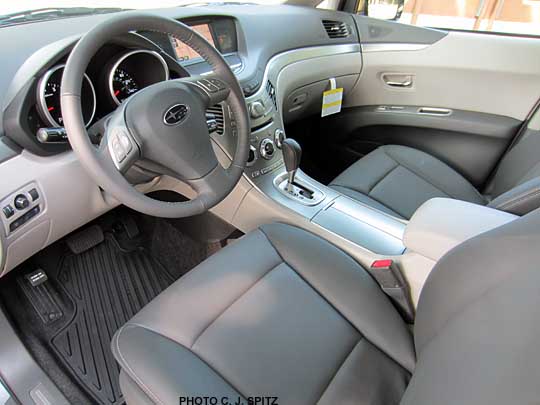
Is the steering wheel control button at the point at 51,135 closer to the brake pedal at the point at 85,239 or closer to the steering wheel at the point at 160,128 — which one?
the steering wheel at the point at 160,128

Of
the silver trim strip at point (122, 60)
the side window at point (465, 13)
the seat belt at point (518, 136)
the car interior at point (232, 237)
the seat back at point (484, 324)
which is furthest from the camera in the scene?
the side window at point (465, 13)

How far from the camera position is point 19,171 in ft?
2.50

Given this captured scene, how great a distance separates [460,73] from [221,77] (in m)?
1.12

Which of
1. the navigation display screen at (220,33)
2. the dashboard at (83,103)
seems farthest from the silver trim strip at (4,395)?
the navigation display screen at (220,33)

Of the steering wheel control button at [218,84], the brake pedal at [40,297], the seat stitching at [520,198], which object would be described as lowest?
the brake pedal at [40,297]

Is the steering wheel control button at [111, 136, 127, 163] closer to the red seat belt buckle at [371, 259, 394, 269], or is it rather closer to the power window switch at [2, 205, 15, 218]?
the power window switch at [2, 205, 15, 218]

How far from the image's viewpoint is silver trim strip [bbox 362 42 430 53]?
1.63 metres

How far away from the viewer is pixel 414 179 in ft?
4.50

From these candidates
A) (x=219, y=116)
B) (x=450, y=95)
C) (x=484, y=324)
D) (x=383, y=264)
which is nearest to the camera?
(x=484, y=324)

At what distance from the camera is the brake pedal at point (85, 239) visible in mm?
1233

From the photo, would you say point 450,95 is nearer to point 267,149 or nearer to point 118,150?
point 267,149

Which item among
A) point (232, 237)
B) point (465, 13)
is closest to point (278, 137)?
point (232, 237)

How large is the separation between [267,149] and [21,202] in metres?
0.66

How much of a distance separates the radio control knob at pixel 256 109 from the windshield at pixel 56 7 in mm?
468
